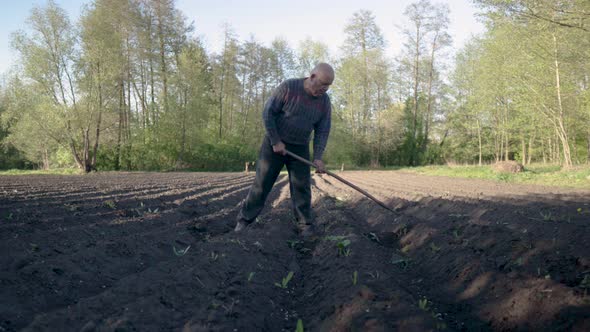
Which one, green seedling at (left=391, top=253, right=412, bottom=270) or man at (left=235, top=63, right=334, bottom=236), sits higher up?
Result: man at (left=235, top=63, right=334, bottom=236)

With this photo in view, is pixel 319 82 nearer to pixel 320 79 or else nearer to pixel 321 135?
pixel 320 79

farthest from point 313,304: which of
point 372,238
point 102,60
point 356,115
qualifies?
point 356,115

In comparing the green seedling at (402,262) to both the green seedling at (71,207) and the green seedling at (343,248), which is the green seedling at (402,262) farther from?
the green seedling at (71,207)

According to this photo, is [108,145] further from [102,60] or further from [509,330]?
[509,330]

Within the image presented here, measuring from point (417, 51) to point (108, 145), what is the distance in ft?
93.0

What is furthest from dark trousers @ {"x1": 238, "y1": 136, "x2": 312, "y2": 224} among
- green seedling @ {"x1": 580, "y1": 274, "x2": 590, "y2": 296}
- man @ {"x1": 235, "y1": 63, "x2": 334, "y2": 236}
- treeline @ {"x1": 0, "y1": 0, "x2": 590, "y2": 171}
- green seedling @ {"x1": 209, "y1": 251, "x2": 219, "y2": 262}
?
treeline @ {"x1": 0, "y1": 0, "x2": 590, "y2": 171}

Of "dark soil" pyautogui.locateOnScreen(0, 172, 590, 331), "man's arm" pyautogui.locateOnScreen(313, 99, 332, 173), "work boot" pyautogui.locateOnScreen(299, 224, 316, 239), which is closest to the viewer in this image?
"dark soil" pyautogui.locateOnScreen(0, 172, 590, 331)

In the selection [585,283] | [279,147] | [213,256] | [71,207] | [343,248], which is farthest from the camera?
[71,207]

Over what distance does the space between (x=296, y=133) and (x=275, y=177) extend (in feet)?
2.41

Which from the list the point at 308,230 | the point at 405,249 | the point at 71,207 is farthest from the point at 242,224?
the point at 71,207

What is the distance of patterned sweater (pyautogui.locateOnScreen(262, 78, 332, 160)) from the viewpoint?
16.1ft

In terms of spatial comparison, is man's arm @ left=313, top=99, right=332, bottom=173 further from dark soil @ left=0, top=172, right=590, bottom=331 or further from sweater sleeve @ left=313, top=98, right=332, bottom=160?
dark soil @ left=0, top=172, right=590, bottom=331

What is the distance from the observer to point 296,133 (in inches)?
201

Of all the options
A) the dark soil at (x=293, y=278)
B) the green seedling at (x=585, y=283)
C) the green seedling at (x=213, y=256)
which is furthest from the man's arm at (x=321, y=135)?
the green seedling at (x=585, y=283)
